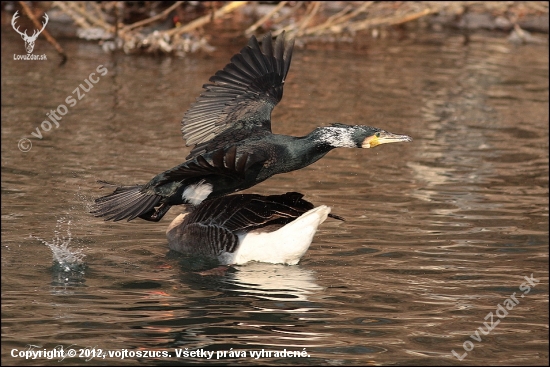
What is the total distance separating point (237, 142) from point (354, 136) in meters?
0.95

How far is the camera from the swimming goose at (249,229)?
7.26m

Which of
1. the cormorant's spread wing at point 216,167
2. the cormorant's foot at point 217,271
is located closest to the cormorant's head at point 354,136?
the cormorant's spread wing at point 216,167

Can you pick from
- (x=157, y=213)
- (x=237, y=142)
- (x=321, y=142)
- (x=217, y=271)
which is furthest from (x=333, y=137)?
(x=157, y=213)

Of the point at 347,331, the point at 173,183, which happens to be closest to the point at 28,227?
the point at 173,183

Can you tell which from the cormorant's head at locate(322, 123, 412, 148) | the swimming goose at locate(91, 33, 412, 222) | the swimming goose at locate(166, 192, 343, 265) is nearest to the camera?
the swimming goose at locate(91, 33, 412, 222)

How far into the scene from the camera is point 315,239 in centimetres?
841

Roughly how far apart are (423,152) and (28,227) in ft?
17.4

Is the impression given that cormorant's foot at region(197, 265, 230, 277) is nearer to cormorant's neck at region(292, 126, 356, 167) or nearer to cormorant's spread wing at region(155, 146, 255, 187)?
cormorant's spread wing at region(155, 146, 255, 187)

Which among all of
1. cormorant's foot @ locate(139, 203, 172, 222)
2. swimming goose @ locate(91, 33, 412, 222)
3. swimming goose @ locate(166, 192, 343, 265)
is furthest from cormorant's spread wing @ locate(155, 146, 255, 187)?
swimming goose @ locate(166, 192, 343, 265)

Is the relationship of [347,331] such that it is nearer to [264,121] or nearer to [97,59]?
[264,121]

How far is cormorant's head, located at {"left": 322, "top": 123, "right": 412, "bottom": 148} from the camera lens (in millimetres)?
7098

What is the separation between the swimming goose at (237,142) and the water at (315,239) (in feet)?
2.01

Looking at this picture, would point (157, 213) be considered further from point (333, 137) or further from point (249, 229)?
point (333, 137)

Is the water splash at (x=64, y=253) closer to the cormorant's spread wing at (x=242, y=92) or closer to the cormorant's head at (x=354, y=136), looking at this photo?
the cormorant's spread wing at (x=242, y=92)
